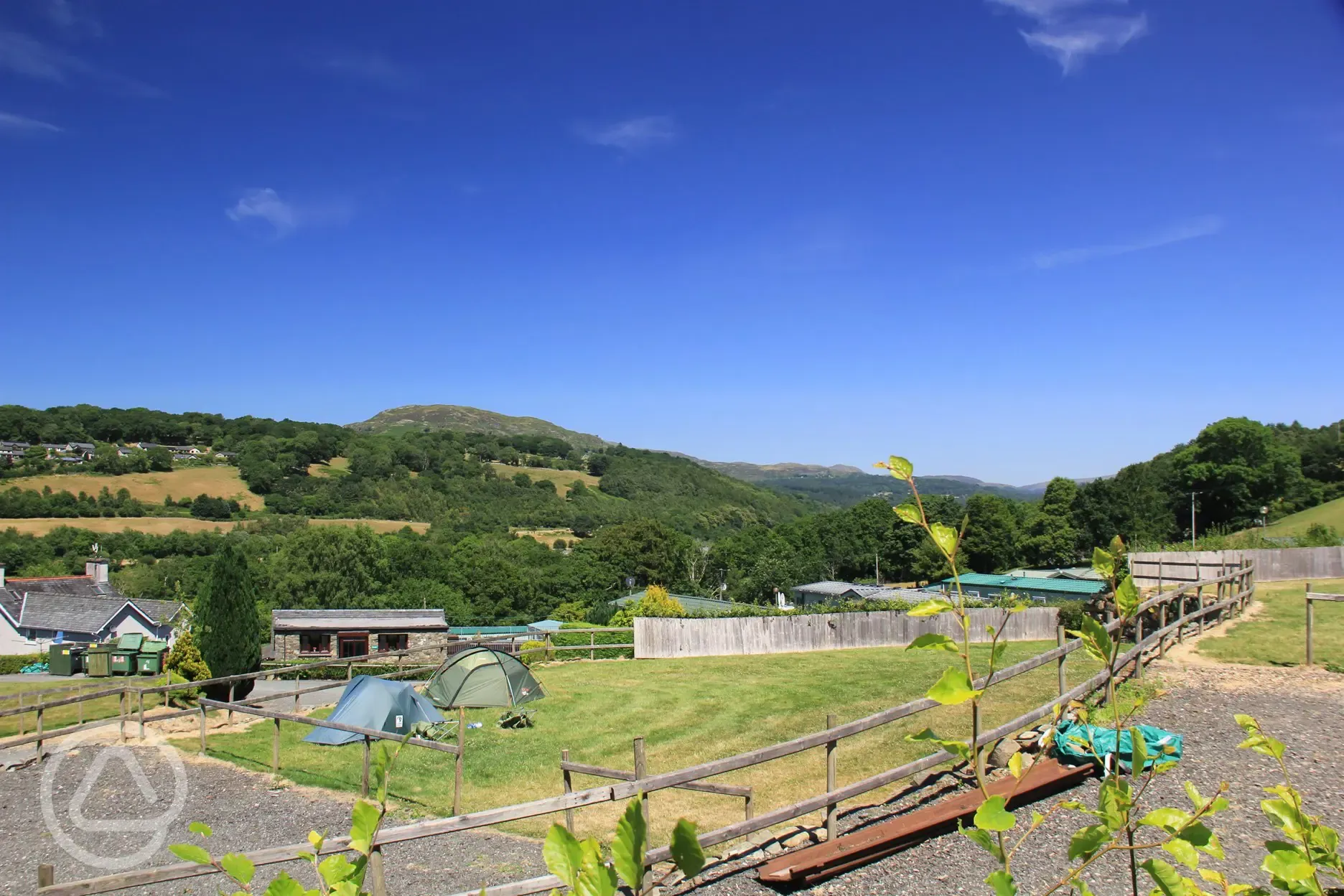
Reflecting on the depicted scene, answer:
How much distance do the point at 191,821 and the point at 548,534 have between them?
276 feet

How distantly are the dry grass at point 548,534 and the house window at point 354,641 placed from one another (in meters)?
46.4

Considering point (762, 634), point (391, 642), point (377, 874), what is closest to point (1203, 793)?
point (377, 874)

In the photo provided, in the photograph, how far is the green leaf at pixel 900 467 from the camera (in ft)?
5.46

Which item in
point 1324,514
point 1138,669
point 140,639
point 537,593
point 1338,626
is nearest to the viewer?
point 1138,669

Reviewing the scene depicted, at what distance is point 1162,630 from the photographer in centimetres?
1249

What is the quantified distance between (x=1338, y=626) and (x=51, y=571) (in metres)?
75.8

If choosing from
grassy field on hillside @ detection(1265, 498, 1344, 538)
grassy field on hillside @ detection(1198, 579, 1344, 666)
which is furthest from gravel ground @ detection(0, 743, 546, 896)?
grassy field on hillside @ detection(1265, 498, 1344, 538)

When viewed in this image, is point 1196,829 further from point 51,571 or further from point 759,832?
point 51,571

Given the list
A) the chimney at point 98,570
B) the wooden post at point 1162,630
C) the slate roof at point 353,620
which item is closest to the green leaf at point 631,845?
the wooden post at point 1162,630

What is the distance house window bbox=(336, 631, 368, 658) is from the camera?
35688 mm

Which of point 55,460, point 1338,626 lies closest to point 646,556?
point 1338,626

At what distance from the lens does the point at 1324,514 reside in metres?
49.0

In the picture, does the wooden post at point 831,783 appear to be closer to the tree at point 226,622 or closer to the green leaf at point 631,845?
the green leaf at point 631,845

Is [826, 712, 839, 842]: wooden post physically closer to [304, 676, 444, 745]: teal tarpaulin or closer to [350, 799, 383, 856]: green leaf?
[350, 799, 383, 856]: green leaf
